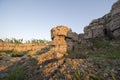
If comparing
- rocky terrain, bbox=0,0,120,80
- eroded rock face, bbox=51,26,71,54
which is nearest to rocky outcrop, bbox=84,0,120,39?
rocky terrain, bbox=0,0,120,80

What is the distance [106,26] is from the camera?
72.9ft

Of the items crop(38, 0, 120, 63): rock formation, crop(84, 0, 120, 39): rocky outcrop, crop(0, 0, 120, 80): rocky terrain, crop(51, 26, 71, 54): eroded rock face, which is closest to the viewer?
crop(0, 0, 120, 80): rocky terrain

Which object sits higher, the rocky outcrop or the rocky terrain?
the rocky outcrop

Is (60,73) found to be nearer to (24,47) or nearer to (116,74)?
(116,74)

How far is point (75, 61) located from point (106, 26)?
14.5 meters

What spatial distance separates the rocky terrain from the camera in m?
7.84

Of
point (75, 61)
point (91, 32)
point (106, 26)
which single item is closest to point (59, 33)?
point (91, 32)

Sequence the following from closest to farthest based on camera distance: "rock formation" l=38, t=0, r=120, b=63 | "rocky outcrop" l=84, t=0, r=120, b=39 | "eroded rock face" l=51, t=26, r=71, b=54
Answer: "rocky outcrop" l=84, t=0, r=120, b=39, "rock formation" l=38, t=0, r=120, b=63, "eroded rock face" l=51, t=26, r=71, b=54

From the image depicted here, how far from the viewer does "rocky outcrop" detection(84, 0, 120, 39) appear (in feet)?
65.9

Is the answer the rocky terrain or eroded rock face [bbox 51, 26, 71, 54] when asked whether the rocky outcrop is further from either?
eroded rock face [bbox 51, 26, 71, 54]

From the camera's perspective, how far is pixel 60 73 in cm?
816

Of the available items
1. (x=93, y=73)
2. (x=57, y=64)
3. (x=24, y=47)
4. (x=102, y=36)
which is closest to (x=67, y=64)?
(x=57, y=64)

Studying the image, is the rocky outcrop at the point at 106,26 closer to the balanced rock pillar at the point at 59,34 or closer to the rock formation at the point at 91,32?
the rock formation at the point at 91,32

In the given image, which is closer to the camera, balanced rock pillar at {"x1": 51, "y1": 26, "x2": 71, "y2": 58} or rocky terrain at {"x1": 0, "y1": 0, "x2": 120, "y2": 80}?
rocky terrain at {"x1": 0, "y1": 0, "x2": 120, "y2": 80}
